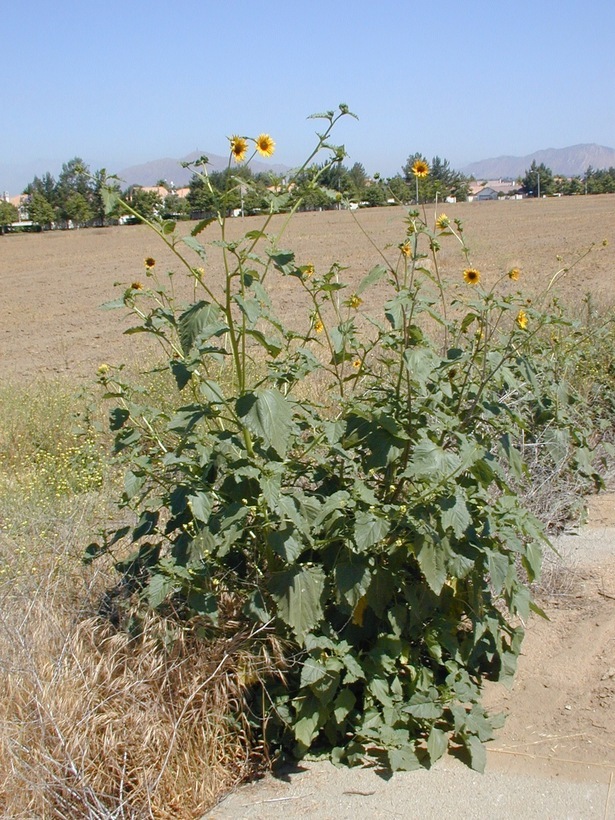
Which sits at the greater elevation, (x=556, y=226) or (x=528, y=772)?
(x=556, y=226)

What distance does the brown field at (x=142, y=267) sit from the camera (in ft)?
38.7

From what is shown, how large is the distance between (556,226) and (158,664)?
31260 mm

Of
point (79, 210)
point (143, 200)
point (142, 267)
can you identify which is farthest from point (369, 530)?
point (79, 210)

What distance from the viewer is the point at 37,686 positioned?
289 centimetres

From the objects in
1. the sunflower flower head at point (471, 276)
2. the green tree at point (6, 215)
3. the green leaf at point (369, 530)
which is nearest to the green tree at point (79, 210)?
the green tree at point (6, 215)

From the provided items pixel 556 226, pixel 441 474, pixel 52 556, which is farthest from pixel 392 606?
pixel 556 226

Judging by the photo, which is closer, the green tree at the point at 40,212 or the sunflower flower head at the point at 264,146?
the sunflower flower head at the point at 264,146

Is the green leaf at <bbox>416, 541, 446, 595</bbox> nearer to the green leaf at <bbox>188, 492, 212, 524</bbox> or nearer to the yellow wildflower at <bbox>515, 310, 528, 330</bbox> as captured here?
the green leaf at <bbox>188, 492, 212, 524</bbox>

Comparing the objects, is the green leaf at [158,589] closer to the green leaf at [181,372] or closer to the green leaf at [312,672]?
the green leaf at [312,672]

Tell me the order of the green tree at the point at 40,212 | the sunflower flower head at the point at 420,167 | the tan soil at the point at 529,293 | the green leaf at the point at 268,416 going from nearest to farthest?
the green leaf at the point at 268,416
the tan soil at the point at 529,293
the sunflower flower head at the point at 420,167
the green tree at the point at 40,212

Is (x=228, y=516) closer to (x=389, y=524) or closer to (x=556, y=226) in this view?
(x=389, y=524)

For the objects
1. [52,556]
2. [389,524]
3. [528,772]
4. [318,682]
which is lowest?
[528,772]

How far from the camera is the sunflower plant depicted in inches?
112

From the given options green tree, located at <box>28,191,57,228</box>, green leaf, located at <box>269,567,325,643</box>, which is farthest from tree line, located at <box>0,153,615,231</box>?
green tree, located at <box>28,191,57,228</box>
